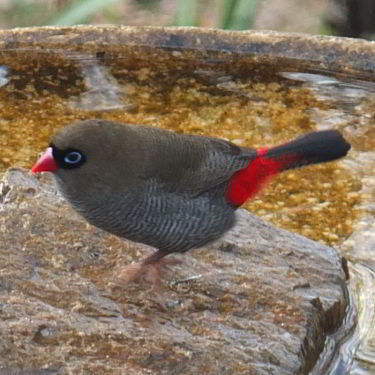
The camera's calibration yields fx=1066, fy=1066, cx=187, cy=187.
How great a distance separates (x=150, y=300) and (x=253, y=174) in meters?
0.42

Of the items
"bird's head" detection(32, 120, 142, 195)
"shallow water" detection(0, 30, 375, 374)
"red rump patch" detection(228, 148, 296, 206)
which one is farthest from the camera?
"shallow water" detection(0, 30, 375, 374)

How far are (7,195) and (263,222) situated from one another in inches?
28.2

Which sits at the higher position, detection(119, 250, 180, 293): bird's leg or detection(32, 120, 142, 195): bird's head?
detection(32, 120, 142, 195): bird's head

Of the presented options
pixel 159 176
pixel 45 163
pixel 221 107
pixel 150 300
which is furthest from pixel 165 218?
pixel 221 107

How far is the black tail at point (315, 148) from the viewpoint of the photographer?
107 inches

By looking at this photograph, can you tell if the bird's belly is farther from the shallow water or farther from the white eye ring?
the shallow water

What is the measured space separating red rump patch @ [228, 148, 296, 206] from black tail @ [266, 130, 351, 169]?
13 millimetres

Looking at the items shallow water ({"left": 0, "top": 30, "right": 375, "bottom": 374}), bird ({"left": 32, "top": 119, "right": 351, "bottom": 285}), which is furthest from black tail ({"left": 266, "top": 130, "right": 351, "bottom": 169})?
shallow water ({"left": 0, "top": 30, "right": 375, "bottom": 374})

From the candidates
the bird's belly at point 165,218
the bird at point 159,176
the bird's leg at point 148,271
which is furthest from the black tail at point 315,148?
the bird's leg at point 148,271

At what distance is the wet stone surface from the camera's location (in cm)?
235

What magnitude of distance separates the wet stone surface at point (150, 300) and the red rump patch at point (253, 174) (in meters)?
0.20

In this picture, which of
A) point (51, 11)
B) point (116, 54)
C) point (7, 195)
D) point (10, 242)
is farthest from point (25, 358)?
point (51, 11)

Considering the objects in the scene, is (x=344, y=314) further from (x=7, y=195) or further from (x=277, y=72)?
(x=277, y=72)

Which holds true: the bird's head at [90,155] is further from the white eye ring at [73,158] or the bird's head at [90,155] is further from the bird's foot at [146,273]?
the bird's foot at [146,273]
